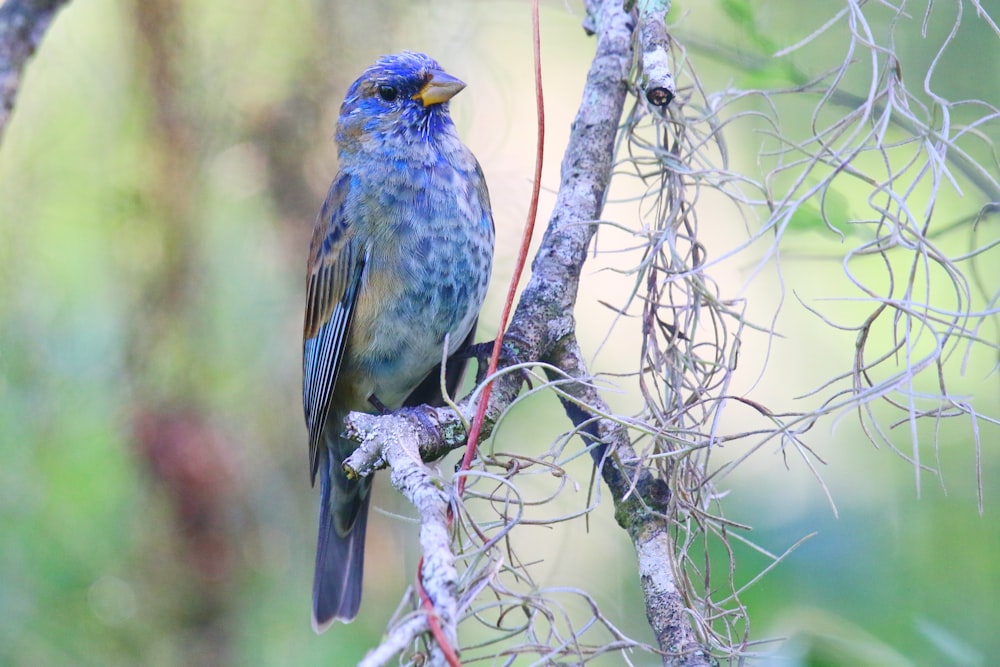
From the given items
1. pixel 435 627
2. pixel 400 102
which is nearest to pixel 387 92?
pixel 400 102

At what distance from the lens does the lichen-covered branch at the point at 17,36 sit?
2.24 m

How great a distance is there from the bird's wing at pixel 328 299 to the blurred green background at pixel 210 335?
653mm

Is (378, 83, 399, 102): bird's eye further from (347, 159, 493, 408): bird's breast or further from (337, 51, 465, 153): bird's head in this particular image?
(347, 159, 493, 408): bird's breast

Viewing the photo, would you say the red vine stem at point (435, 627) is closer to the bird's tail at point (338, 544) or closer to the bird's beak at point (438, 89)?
the bird's tail at point (338, 544)

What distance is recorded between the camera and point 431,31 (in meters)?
4.22

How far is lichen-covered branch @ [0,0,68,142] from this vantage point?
2236 millimetres

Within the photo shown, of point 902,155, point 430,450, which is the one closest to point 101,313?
point 430,450

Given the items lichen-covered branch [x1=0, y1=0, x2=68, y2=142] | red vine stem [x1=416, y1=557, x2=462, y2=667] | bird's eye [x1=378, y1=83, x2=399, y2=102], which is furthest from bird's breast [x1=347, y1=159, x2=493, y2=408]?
red vine stem [x1=416, y1=557, x2=462, y2=667]

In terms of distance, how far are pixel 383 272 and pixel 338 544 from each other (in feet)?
3.33

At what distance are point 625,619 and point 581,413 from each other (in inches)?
57.0

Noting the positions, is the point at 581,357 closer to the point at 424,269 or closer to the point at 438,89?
the point at 424,269

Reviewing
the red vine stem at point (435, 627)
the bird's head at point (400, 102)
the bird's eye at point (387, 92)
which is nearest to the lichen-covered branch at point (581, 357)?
the red vine stem at point (435, 627)

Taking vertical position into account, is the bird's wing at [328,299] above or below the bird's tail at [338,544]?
above

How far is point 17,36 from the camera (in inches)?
89.6
